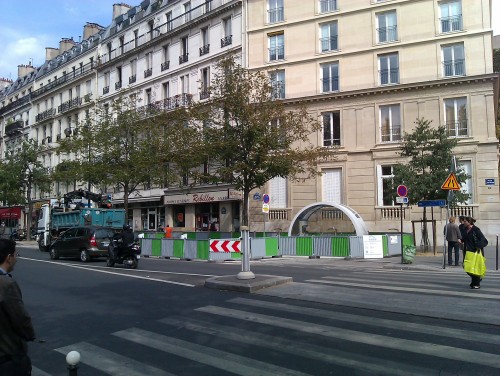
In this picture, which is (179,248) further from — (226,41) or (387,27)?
(387,27)

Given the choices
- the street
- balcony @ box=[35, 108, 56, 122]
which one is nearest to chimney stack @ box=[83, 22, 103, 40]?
balcony @ box=[35, 108, 56, 122]

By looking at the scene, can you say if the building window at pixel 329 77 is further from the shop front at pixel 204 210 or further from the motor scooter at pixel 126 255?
the motor scooter at pixel 126 255

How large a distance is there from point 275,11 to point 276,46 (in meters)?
2.61

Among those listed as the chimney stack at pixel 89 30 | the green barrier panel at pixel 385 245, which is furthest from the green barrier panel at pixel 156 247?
the chimney stack at pixel 89 30

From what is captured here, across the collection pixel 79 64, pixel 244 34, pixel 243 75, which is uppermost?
pixel 79 64

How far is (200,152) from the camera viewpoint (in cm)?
2042

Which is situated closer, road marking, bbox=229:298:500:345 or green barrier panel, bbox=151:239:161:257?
road marking, bbox=229:298:500:345

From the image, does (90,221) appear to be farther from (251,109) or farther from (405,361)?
(405,361)

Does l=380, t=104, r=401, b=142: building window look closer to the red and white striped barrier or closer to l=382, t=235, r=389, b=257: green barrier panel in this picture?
l=382, t=235, r=389, b=257: green barrier panel

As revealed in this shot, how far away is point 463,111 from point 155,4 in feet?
93.0

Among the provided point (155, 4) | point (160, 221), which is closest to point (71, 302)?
point (160, 221)

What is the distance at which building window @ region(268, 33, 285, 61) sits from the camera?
32.8 metres

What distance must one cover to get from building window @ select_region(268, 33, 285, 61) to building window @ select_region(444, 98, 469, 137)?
1180 centimetres

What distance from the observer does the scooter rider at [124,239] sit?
15805mm
